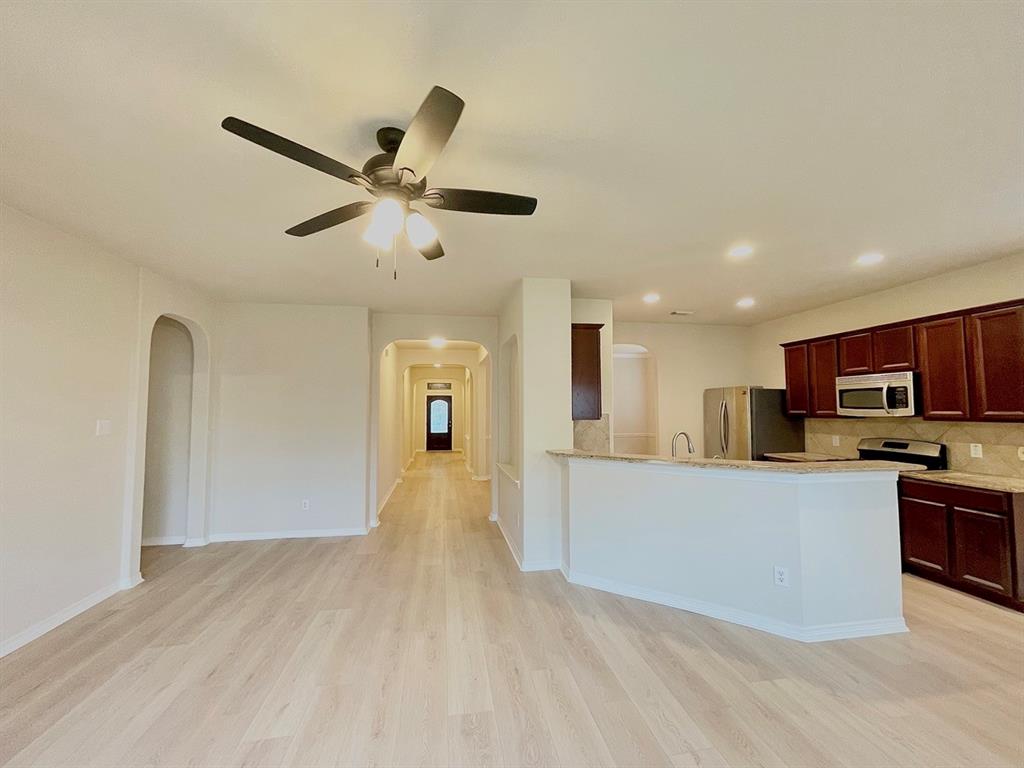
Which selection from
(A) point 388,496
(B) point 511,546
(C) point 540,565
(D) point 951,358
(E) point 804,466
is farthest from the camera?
(A) point 388,496

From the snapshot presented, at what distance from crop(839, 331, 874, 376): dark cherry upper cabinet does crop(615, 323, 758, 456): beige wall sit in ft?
5.46

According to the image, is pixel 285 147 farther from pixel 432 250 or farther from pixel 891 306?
pixel 891 306

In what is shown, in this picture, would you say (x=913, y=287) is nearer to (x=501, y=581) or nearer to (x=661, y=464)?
(x=661, y=464)

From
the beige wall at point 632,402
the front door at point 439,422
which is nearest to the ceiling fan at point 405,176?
the beige wall at point 632,402

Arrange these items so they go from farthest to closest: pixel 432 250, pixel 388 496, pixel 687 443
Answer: pixel 388 496, pixel 687 443, pixel 432 250

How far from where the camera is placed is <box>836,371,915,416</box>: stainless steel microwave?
382 centimetres

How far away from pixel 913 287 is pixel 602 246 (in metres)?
3.23

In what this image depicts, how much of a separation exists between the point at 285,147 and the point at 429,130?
470mm

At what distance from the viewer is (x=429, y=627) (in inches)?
112

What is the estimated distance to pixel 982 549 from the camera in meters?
3.13

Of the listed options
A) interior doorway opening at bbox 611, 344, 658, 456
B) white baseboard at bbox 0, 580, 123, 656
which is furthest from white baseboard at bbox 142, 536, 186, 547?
interior doorway opening at bbox 611, 344, 658, 456

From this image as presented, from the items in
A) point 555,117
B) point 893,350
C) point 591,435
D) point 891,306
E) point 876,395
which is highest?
point 555,117

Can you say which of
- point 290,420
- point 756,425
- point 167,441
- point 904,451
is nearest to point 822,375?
point 756,425

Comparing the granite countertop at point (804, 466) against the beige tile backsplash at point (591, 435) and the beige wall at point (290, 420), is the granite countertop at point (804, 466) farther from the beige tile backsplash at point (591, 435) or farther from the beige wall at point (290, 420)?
the beige wall at point (290, 420)
